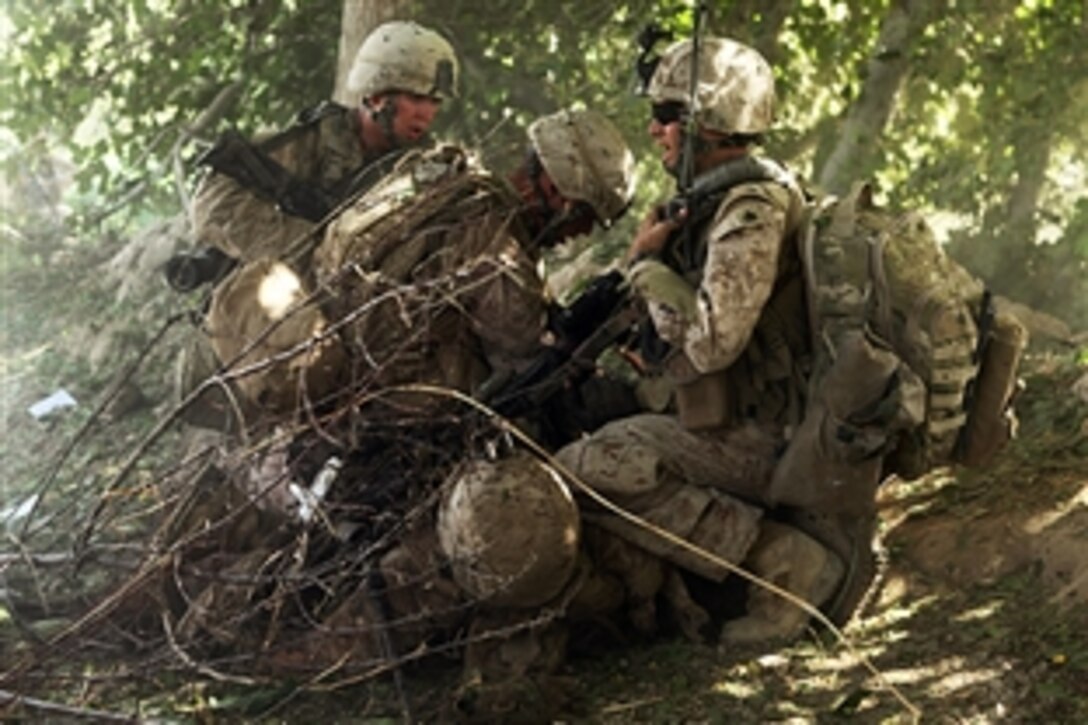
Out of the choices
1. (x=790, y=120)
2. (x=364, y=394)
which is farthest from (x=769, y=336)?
(x=790, y=120)

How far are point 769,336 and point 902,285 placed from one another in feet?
1.64

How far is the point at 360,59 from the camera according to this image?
5.83m

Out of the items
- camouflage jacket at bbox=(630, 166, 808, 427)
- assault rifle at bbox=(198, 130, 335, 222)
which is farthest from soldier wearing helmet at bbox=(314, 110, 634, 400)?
assault rifle at bbox=(198, 130, 335, 222)

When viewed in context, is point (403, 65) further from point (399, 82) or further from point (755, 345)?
point (755, 345)

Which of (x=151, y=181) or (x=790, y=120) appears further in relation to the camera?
(x=790, y=120)

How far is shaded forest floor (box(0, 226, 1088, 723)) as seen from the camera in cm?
377

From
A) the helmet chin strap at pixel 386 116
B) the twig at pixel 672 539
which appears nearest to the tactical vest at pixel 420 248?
the twig at pixel 672 539

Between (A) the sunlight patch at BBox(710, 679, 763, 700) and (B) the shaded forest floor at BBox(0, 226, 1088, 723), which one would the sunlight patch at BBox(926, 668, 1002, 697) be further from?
(A) the sunlight patch at BBox(710, 679, 763, 700)

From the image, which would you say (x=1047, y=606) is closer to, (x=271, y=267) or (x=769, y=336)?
(x=769, y=336)

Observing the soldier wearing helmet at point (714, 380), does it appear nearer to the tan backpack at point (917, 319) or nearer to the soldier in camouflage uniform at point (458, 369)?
the tan backpack at point (917, 319)

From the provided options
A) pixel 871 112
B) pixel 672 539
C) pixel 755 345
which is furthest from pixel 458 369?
pixel 871 112

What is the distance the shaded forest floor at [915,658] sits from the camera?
3771 mm

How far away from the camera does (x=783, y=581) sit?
459 cm

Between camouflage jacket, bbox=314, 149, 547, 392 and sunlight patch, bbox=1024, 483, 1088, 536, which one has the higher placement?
camouflage jacket, bbox=314, 149, 547, 392
